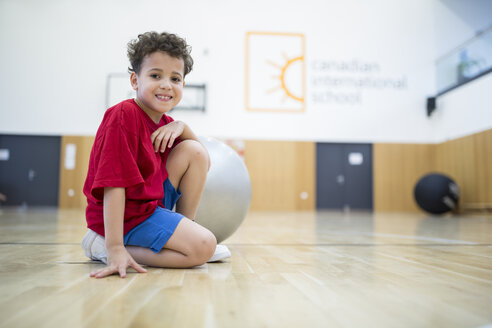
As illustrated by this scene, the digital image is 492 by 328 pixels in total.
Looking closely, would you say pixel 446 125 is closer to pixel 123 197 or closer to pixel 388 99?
pixel 388 99

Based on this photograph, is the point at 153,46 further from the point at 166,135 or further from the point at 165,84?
the point at 166,135

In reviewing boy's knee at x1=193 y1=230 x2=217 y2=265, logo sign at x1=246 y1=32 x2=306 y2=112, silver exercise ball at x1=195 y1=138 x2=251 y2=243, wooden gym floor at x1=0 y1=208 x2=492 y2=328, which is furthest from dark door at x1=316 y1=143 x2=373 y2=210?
boy's knee at x1=193 y1=230 x2=217 y2=265

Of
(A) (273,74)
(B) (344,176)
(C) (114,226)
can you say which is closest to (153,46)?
(C) (114,226)

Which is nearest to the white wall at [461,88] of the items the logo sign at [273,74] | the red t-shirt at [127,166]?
the logo sign at [273,74]

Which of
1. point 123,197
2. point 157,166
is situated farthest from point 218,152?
point 123,197

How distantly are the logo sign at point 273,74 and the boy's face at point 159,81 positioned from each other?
6.75 metres

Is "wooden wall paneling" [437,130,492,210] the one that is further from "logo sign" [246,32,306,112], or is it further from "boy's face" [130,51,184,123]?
"boy's face" [130,51,184,123]

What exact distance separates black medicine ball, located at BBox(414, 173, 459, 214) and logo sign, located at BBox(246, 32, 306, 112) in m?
2.74

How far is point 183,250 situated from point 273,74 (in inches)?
279

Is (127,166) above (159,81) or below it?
below

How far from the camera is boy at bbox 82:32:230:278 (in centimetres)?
119

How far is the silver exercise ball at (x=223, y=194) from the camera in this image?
6.31 ft

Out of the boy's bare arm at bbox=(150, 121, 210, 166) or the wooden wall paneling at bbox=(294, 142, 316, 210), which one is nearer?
the boy's bare arm at bbox=(150, 121, 210, 166)

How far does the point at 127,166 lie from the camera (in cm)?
120
